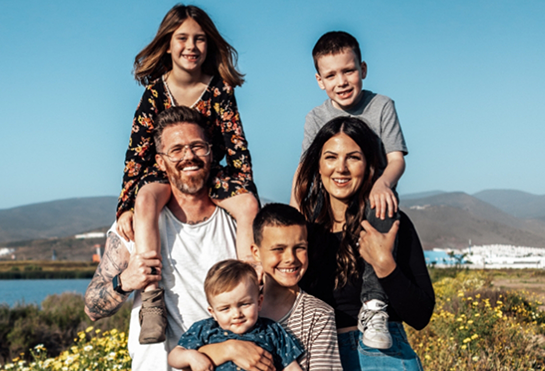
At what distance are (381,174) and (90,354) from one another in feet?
17.2

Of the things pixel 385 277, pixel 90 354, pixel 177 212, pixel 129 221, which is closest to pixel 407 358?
pixel 385 277

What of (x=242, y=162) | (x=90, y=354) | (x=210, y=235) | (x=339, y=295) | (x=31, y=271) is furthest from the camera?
(x=31, y=271)

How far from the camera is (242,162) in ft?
12.9

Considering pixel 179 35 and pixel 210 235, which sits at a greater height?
pixel 179 35

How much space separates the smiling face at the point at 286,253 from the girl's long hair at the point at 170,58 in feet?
5.34

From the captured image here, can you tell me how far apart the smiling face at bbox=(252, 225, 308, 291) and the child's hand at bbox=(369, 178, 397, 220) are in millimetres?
511

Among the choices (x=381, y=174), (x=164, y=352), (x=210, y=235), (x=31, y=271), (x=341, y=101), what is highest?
(x=341, y=101)

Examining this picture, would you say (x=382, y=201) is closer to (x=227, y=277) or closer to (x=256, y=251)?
(x=256, y=251)

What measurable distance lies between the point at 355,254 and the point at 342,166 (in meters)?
0.53

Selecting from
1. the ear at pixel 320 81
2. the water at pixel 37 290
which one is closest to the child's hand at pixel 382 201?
the ear at pixel 320 81

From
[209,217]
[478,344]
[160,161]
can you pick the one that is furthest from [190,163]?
[478,344]

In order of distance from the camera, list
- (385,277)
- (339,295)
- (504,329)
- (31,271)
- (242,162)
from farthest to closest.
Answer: (31,271) < (504,329) < (242,162) < (339,295) < (385,277)

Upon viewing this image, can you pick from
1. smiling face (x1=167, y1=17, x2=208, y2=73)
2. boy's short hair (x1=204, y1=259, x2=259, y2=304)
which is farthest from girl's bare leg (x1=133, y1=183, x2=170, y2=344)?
smiling face (x1=167, y1=17, x2=208, y2=73)

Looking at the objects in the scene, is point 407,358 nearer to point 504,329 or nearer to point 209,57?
point 209,57
